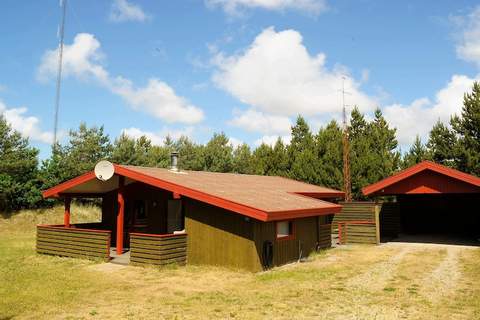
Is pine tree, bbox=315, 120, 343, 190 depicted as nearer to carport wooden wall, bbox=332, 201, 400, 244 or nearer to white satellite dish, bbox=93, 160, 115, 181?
carport wooden wall, bbox=332, 201, 400, 244

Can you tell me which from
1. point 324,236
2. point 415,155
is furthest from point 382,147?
point 324,236

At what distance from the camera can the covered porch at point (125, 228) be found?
1317 centimetres

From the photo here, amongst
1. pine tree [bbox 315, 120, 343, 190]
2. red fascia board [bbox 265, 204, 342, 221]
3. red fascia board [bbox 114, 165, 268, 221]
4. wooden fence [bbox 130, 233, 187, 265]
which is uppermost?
pine tree [bbox 315, 120, 343, 190]

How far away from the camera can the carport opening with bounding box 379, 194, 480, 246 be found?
22859 millimetres

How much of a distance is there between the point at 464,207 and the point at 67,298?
2231 cm

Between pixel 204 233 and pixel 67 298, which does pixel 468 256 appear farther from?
pixel 67 298

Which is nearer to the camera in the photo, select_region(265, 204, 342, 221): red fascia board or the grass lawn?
the grass lawn

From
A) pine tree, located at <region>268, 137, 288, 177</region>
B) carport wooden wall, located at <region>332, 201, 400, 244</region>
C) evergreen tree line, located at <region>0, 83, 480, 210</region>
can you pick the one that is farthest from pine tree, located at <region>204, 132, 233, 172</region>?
carport wooden wall, located at <region>332, 201, 400, 244</region>

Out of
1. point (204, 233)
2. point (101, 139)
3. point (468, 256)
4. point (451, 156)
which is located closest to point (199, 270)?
point (204, 233)

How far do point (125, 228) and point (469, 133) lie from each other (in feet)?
102

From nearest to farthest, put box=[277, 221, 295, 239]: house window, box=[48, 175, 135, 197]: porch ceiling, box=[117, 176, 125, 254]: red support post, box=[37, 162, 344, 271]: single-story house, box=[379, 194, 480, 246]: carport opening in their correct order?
box=[37, 162, 344, 271]: single-story house → box=[277, 221, 295, 239]: house window → box=[117, 176, 125, 254]: red support post → box=[48, 175, 135, 197]: porch ceiling → box=[379, 194, 480, 246]: carport opening

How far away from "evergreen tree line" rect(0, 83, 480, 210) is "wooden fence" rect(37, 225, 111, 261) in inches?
604

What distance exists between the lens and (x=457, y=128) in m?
36.2

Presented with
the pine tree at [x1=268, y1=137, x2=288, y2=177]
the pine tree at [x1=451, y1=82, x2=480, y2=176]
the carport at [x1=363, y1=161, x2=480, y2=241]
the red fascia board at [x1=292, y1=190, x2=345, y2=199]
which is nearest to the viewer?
the carport at [x1=363, y1=161, x2=480, y2=241]
